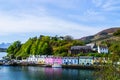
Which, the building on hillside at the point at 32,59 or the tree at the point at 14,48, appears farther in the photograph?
the tree at the point at 14,48

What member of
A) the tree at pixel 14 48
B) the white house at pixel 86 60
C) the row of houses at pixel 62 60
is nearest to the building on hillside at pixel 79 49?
the row of houses at pixel 62 60

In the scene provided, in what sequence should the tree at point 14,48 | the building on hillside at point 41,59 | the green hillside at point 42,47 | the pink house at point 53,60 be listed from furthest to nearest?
the tree at point 14,48 → the green hillside at point 42,47 → the building on hillside at point 41,59 → the pink house at point 53,60

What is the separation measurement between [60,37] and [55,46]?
644 inches

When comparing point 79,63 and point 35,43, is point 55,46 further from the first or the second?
point 79,63

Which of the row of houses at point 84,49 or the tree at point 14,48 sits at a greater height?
the tree at point 14,48

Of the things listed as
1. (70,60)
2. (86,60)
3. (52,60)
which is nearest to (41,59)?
(52,60)

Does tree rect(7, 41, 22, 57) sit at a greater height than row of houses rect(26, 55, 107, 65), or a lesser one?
greater

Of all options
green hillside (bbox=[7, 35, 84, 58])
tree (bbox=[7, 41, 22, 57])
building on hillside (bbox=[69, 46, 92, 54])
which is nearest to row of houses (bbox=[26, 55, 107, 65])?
green hillside (bbox=[7, 35, 84, 58])

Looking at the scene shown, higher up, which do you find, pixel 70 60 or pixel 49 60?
pixel 49 60

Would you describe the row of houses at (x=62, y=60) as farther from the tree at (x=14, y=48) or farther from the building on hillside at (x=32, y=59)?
the tree at (x=14, y=48)

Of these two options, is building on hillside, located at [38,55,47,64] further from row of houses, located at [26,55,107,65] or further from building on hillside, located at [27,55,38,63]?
building on hillside, located at [27,55,38,63]

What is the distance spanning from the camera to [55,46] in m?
109

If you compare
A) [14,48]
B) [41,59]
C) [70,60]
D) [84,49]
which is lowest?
[70,60]

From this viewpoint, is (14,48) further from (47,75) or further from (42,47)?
(47,75)
